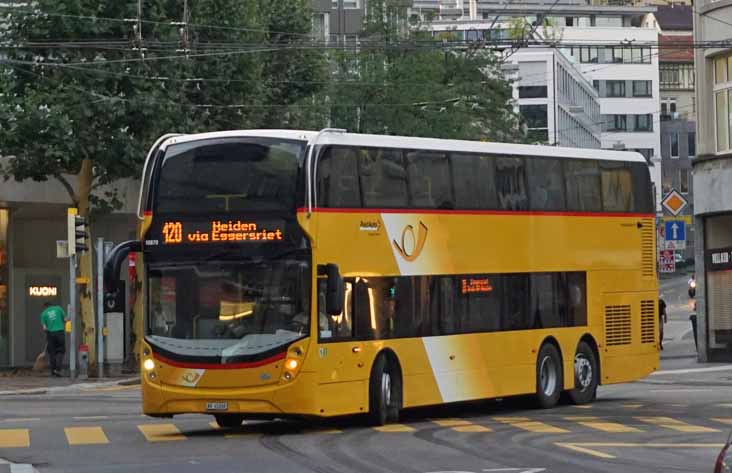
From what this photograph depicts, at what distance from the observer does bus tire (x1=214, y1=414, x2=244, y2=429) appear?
22125 millimetres

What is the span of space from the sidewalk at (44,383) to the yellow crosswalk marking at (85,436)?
12345 mm

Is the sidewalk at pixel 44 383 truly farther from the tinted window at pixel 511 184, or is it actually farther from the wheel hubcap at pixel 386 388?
the wheel hubcap at pixel 386 388

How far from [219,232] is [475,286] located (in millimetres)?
4648

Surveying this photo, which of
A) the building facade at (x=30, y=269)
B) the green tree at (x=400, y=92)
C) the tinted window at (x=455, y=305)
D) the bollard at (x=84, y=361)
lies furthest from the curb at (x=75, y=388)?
the green tree at (x=400, y=92)

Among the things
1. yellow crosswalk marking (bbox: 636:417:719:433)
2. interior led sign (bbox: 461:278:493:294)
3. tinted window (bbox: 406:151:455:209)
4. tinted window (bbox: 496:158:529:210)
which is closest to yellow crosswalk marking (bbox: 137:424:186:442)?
tinted window (bbox: 406:151:455:209)

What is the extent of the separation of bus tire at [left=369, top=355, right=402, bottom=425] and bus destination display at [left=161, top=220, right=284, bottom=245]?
2390 mm

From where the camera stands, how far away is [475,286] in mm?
24016

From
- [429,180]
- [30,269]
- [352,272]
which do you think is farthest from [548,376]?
[30,269]

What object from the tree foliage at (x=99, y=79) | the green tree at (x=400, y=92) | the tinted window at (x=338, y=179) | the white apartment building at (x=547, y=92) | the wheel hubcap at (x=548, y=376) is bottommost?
the wheel hubcap at (x=548, y=376)

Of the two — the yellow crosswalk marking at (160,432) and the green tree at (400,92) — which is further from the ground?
the green tree at (400,92)

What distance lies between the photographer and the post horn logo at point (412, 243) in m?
22.5

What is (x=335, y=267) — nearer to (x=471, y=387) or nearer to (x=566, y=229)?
(x=471, y=387)

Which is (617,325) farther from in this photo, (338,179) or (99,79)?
(99,79)

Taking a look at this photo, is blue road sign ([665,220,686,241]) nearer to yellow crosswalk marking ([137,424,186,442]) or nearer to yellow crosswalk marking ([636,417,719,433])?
yellow crosswalk marking ([636,417,719,433])
